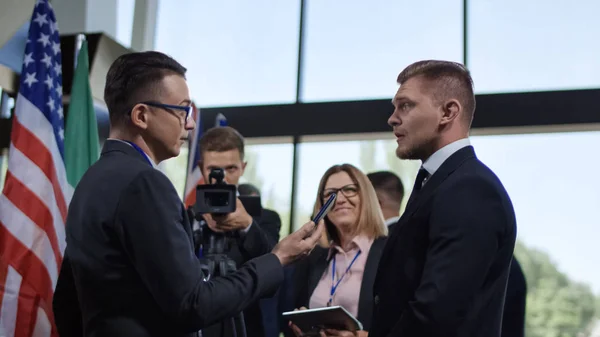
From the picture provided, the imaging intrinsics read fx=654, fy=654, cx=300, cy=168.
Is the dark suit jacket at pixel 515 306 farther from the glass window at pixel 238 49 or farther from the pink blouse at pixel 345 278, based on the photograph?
the glass window at pixel 238 49

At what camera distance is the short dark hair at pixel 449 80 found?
6.10ft

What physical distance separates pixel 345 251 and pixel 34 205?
1.66 m

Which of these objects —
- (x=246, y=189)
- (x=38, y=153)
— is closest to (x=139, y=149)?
(x=38, y=153)

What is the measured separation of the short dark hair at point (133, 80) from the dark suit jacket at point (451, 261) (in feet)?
2.45

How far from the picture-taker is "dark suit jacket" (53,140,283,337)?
1.41m

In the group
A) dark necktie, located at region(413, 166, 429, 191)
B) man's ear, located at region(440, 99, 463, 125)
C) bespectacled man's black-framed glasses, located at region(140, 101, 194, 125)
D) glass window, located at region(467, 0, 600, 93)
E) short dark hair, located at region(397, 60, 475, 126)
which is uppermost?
glass window, located at region(467, 0, 600, 93)

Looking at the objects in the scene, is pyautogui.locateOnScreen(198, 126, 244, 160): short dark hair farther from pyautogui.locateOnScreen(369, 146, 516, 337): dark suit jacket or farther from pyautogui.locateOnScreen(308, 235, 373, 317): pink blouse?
pyautogui.locateOnScreen(369, 146, 516, 337): dark suit jacket

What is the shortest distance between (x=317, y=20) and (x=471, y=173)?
4668 millimetres

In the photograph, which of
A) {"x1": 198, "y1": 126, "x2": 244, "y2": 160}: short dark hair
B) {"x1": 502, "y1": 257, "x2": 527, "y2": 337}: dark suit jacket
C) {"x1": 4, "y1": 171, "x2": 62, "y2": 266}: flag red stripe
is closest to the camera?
{"x1": 502, "y1": 257, "x2": 527, "y2": 337}: dark suit jacket

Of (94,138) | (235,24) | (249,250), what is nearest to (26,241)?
(94,138)

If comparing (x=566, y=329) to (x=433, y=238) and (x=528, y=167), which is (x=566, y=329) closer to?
(x=528, y=167)

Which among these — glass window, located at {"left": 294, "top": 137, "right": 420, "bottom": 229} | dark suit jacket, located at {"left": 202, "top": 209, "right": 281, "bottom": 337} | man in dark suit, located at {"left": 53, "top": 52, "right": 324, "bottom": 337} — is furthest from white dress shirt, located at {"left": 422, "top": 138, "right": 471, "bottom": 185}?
glass window, located at {"left": 294, "top": 137, "right": 420, "bottom": 229}

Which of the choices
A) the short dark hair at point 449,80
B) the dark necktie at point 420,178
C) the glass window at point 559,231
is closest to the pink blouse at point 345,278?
the dark necktie at point 420,178

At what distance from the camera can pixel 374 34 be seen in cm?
580
